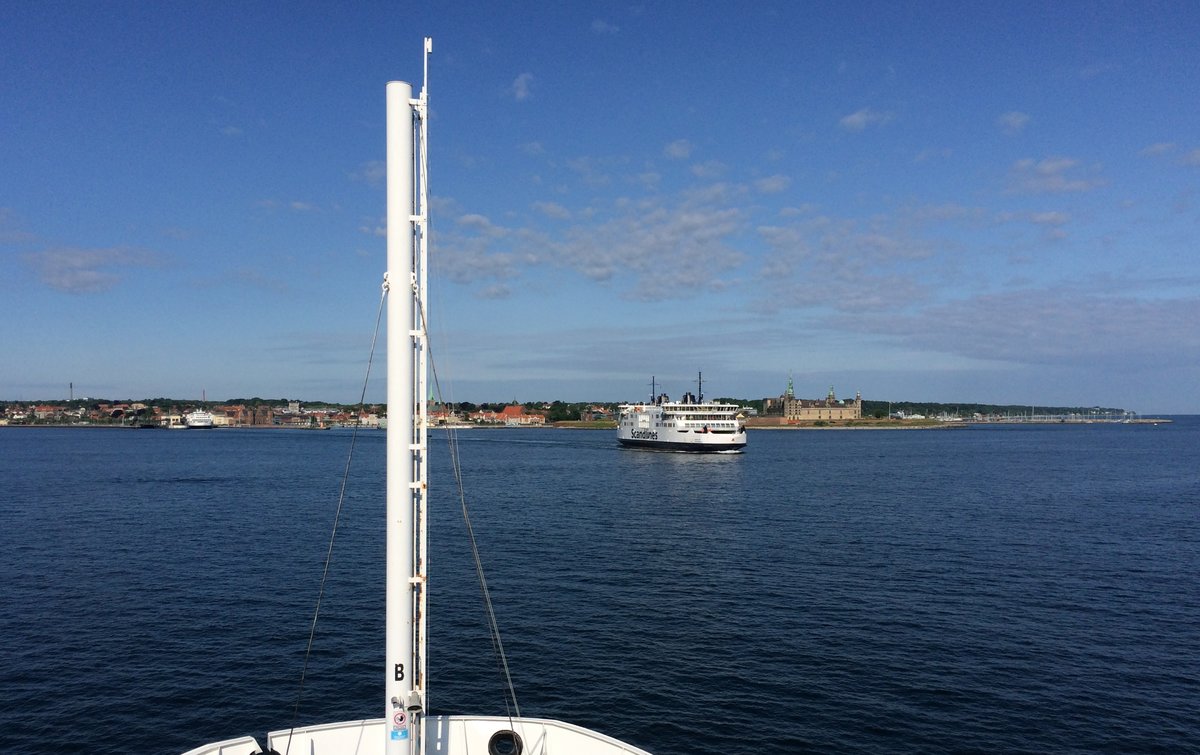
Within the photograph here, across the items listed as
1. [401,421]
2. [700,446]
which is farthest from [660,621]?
[700,446]

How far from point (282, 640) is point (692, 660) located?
18.1 m

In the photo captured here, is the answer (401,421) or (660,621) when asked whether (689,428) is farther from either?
(401,421)

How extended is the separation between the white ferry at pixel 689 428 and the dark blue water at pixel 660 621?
7526 centimetres

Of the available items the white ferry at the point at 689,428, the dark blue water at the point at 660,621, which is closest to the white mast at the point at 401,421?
the dark blue water at the point at 660,621

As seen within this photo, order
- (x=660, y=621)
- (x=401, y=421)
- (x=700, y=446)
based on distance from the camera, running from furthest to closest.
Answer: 1. (x=700, y=446)
2. (x=660, y=621)
3. (x=401, y=421)

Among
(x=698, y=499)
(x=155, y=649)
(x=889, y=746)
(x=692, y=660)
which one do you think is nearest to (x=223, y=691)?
(x=155, y=649)

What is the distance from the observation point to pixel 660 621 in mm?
35062

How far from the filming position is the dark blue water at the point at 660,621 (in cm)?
2436

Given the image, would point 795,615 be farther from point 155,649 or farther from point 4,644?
point 4,644

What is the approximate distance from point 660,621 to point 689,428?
122558 millimetres

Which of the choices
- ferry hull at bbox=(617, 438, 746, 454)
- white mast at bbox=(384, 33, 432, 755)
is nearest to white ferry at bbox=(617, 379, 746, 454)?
ferry hull at bbox=(617, 438, 746, 454)

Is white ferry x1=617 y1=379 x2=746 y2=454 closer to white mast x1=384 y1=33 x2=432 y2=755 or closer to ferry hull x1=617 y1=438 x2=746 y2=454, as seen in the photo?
ferry hull x1=617 y1=438 x2=746 y2=454

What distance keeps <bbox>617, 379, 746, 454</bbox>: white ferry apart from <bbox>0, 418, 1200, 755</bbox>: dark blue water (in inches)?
2963

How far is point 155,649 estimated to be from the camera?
3083 cm
